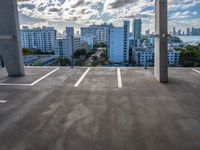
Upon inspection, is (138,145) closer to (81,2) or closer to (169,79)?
(169,79)

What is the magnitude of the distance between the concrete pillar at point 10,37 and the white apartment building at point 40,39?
129 feet

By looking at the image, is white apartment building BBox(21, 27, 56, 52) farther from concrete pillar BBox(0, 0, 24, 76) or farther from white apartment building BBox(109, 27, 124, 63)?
concrete pillar BBox(0, 0, 24, 76)

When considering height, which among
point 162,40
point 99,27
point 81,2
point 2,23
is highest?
point 99,27

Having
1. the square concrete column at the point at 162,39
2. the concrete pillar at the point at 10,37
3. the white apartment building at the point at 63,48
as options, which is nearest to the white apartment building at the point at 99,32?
the white apartment building at the point at 63,48

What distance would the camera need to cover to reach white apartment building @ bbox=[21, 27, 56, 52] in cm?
4525

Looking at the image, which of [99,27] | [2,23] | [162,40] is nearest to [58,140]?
[162,40]

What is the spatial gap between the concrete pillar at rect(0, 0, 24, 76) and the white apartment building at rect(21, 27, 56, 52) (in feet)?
129

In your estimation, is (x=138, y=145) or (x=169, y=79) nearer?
(x=138, y=145)

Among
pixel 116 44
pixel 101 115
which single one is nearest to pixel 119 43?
pixel 116 44

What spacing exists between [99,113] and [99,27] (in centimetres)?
6261

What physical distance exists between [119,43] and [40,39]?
24.1 meters

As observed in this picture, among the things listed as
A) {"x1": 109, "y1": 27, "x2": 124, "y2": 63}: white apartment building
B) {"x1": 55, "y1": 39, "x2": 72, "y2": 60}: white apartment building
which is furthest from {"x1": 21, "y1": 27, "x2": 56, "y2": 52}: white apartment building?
{"x1": 109, "y1": 27, "x2": 124, "y2": 63}: white apartment building

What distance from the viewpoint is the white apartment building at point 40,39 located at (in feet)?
148

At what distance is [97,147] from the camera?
264 cm
